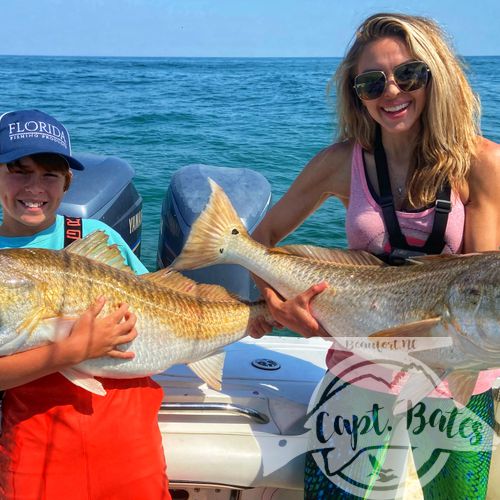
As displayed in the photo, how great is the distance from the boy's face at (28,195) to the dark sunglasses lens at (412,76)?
1.56 meters

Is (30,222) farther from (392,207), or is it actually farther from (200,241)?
(392,207)

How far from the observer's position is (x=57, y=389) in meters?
2.45

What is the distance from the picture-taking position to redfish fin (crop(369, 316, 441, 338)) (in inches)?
89.4

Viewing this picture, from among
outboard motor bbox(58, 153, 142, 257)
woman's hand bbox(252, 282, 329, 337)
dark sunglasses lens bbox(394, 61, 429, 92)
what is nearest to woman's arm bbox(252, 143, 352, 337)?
woman's hand bbox(252, 282, 329, 337)

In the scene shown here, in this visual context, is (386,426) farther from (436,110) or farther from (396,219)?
(436,110)

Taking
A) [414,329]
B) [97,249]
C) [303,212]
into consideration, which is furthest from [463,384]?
[97,249]

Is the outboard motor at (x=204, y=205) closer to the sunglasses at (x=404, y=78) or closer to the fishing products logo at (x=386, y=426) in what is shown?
the fishing products logo at (x=386, y=426)

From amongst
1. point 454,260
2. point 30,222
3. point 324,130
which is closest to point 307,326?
point 454,260

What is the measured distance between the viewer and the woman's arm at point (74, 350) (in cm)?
229

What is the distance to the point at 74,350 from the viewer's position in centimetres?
233

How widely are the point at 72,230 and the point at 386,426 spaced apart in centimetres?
167

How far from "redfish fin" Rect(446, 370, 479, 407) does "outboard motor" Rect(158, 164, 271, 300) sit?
2.14 metres

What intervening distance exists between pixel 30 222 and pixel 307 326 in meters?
1.30

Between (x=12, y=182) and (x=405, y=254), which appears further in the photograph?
(x=12, y=182)
